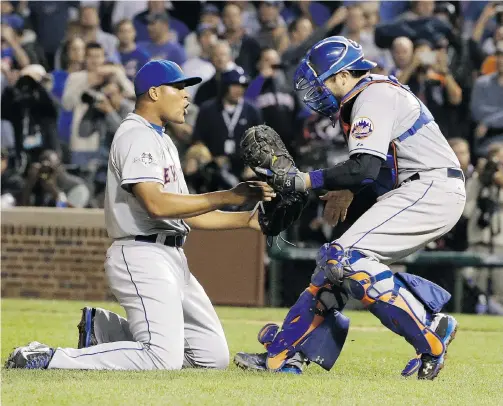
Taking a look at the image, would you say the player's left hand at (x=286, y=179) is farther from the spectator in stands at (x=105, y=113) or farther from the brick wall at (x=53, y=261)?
the spectator in stands at (x=105, y=113)

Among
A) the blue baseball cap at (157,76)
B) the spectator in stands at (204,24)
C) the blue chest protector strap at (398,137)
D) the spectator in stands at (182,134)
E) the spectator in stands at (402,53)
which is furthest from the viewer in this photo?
the spectator in stands at (204,24)

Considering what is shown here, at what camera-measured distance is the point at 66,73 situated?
1455cm

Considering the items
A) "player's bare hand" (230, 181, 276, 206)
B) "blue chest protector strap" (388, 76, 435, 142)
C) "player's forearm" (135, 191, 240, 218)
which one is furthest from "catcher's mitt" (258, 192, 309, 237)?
"blue chest protector strap" (388, 76, 435, 142)

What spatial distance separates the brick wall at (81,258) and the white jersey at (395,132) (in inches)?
253

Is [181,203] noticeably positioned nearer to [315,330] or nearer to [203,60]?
[315,330]

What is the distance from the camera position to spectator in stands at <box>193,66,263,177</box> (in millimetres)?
12836

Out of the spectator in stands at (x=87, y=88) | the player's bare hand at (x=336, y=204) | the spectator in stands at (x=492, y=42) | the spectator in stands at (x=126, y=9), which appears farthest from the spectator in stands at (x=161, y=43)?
the player's bare hand at (x=336, y=204)

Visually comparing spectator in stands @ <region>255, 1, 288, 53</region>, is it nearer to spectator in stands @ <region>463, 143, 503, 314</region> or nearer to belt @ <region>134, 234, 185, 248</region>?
spectator in stands @ <region>463, 143, 503, 314</region>

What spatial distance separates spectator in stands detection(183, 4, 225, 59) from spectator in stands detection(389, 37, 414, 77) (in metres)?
2.60

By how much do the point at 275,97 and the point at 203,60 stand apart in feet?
4.46

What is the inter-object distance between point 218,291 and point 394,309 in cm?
678

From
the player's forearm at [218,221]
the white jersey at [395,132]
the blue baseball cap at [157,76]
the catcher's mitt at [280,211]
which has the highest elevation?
the blue baseball cap at [157,76]

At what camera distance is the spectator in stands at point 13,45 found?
14.7 metres

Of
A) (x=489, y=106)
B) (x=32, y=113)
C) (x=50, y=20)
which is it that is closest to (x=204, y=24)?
(x=50, y=20)
